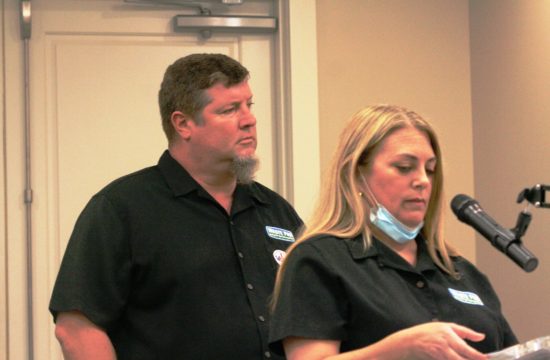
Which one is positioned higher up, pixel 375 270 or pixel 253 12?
pixel 253 12

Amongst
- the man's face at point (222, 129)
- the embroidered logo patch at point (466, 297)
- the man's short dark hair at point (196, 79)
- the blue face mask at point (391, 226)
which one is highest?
the man's short dark hair at point (196, 79)

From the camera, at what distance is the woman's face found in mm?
1907

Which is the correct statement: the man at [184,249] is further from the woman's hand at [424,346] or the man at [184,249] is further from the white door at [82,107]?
the white door at [82,107]

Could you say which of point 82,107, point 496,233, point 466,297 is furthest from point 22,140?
point 496,233

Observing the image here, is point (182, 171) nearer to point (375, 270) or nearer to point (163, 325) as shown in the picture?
point (163, 325)

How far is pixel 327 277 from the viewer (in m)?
1.81

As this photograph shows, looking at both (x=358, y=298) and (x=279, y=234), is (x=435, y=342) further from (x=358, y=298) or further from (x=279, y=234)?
(x=279, y=234)

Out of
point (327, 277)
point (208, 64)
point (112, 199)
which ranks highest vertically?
point (208, 64)

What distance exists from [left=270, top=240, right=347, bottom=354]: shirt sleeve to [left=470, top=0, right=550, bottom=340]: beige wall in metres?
1.95

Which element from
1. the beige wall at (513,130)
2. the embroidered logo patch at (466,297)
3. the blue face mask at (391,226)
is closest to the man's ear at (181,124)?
the blue face mask at (391,226)

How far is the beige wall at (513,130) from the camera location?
11.8 ft

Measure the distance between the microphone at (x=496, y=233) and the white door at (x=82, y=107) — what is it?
89.3 inches

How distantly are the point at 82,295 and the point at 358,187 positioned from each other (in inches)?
32.3

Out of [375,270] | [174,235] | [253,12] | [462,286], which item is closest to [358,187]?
[375,270]
